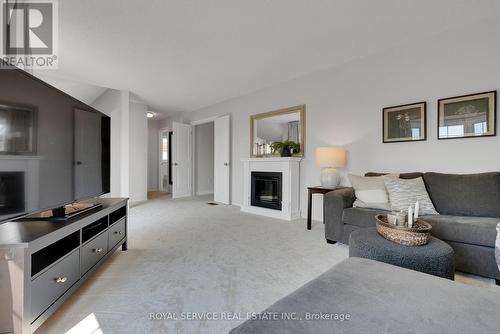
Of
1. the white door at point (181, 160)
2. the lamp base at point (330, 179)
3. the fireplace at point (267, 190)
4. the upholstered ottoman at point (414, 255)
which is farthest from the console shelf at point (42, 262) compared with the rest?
the white door at point (181, 160)

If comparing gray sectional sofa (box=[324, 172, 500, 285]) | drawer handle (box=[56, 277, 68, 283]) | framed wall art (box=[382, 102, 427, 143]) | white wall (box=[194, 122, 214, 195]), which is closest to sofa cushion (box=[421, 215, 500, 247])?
gray sectional sofa (box=[324, 172, 500, 285])

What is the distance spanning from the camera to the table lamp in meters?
3.06

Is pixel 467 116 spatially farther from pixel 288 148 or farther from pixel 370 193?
pixel 288 148

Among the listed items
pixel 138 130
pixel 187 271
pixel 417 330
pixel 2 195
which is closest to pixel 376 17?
pixel 417 330

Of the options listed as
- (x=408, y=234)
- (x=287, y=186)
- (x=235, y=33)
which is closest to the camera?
(x=408, y=234)

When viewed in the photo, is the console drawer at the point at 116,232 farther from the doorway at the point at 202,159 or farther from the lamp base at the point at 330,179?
the doorway at the point at 202,159

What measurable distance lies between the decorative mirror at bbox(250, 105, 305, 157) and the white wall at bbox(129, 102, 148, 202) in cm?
255

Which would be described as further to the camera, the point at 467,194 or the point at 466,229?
the point at 467,194

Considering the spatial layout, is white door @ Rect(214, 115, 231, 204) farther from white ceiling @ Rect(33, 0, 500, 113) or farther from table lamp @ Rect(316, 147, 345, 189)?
table lamp @ Rect(316, 147, 345, 189)

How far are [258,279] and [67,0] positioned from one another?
9.15 feet

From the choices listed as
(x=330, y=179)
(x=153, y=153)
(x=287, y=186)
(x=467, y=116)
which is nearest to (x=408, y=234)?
(x=330, y=179)

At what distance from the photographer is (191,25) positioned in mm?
2367

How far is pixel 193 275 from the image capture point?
179 centimetres

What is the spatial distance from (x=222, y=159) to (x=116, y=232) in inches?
129
